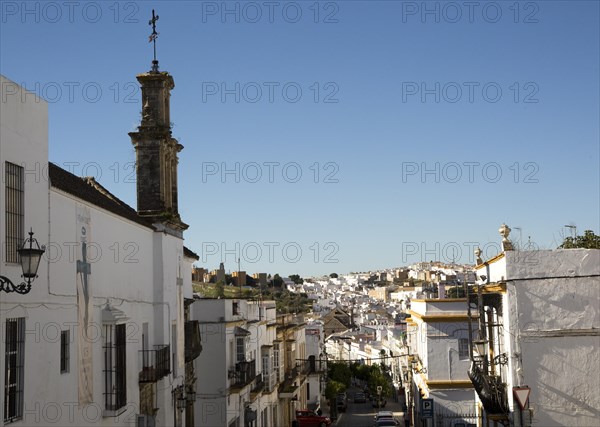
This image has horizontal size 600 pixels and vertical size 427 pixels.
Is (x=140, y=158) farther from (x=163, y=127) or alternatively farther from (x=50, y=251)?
(x=50, y=251)

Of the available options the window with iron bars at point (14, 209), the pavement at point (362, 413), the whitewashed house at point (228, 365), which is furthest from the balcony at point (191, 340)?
the pavement at point (362, 413)

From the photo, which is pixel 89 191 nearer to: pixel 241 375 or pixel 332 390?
pixel 241 375

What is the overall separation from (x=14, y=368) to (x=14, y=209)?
2232mm

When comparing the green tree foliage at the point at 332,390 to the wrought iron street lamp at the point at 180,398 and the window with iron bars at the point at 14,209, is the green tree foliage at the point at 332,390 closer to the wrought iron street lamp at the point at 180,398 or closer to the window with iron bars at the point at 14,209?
the wrought iron street lamp at the point at 180,398

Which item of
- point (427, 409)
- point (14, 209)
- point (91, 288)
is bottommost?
point (427, 409)

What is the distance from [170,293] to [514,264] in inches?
349

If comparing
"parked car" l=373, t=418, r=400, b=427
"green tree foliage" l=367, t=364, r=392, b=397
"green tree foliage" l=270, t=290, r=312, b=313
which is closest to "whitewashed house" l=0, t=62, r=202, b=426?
"parked car" l=373, t=418, r=400, b=427

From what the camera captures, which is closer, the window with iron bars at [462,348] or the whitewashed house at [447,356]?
the whitewashed house at [447,356]

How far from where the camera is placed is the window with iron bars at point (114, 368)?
15891 mm

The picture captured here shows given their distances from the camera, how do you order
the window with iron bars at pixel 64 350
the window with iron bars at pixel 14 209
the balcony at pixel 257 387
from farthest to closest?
the balcony at pixel 257 387 → the window with iron bars at pixel 64 350 → the window with iron bars at pixel 14 209

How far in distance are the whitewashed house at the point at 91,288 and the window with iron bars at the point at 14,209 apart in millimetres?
17

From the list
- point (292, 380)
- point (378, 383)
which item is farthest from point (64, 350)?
point (378, 383)

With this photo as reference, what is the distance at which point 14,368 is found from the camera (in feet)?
37.8

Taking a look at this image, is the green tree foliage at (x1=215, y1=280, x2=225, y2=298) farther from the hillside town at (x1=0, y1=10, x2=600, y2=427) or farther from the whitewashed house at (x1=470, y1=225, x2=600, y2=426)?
the whitewashed house at (x1=470, y1=225, x2=600, y2=426)
